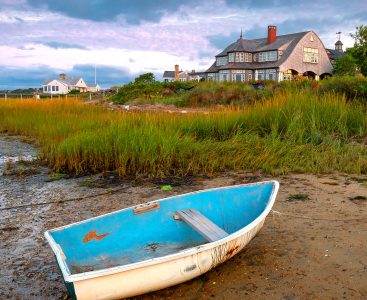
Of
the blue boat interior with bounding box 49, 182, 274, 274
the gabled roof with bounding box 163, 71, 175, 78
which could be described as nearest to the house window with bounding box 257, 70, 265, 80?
the gabled roof with bounding box 163, 71, 175, 78

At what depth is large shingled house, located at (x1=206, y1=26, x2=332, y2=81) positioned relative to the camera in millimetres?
43737

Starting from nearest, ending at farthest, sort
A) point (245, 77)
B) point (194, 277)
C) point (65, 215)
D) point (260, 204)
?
point (194, 277)
point (260, 204)
point (65, 215)
point (245, 77)

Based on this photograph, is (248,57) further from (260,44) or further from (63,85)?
(63,85)

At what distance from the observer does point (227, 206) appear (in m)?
4.38

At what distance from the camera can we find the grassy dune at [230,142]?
7.38 m

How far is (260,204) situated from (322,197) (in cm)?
183

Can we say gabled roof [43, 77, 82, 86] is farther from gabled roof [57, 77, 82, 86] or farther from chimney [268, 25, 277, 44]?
chimney [268, 25, 277, 44]

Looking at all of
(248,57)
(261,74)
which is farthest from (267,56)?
(248,57)

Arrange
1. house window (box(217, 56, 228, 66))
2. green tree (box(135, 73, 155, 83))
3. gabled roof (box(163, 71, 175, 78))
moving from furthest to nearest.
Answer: gabled roof (box(163, 71, 175, 78))
house window (box(217, 56, 228, 66))
green tree (box(135, 73, 155, 83))

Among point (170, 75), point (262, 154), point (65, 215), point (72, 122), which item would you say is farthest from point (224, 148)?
point (170, 75)

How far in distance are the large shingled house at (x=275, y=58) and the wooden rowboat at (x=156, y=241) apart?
40.7m

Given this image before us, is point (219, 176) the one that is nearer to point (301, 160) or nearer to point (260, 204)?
point (301, 160)

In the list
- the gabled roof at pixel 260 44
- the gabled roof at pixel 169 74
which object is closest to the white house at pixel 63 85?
the gabled roof at pixel 169 74

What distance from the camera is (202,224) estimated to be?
3865 mm
